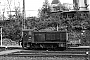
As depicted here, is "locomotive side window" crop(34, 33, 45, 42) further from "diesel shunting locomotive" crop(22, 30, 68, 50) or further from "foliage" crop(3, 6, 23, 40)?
"foliage" crop(3, 6, 23, 40)

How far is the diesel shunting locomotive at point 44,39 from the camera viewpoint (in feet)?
85.6

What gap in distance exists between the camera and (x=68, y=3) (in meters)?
44.6

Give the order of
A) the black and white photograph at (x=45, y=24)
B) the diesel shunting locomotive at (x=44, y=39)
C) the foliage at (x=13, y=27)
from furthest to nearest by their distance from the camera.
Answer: the foliage at (x=13, y=27) < the black and white photograph at (x=45, y=24) < the diesel shunting locomotive at (x=44, y=39)

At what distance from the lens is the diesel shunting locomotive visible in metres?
26.1

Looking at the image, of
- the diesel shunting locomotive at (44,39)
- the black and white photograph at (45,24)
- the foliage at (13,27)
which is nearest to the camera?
the diesel shunting locomotive at (44,39)

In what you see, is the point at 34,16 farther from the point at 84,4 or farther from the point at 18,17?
the point at 84,4

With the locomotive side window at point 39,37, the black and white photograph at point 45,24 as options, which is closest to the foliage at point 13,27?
the black and white photograph at point 45,24

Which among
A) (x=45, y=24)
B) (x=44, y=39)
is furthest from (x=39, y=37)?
(x=45, y=24)

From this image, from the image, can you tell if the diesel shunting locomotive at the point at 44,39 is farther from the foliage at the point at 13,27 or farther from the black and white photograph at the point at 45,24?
the foliage at the point at 13,27

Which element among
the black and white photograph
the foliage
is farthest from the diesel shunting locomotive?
the foliage

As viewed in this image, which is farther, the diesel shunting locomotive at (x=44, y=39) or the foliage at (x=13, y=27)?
the foliage at (x=13, y=27)

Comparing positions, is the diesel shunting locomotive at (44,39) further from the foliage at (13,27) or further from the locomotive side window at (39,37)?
the foliage at (13,27)

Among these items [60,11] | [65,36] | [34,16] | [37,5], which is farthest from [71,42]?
[37,5]

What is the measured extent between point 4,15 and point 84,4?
58.6 ft
